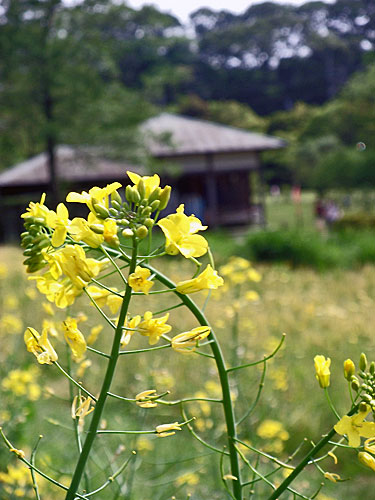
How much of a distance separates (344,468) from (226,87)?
135 ft

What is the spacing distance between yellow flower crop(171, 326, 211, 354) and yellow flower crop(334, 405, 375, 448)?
22 centimetres

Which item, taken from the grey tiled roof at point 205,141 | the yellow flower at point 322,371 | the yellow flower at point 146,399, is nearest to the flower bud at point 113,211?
the yellow flower at point 146,399

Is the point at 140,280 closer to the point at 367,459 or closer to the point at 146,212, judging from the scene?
the point at 146,212

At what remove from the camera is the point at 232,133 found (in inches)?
768

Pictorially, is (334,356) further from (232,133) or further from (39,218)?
(232,133)

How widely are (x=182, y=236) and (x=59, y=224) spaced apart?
0.18 metres

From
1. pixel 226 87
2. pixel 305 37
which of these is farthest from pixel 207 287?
pixel 226 87

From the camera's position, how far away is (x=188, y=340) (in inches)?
32.1

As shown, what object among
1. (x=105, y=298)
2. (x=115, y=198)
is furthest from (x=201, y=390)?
(x=115, y=198)

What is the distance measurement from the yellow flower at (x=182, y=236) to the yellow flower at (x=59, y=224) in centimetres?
14

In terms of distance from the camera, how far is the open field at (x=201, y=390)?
2204mm

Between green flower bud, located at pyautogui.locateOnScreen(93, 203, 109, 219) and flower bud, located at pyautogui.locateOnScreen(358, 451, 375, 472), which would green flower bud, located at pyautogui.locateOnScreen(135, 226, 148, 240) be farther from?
flower bud, located at pyautogui.locateOnScreen(358, 451, 375, 472)

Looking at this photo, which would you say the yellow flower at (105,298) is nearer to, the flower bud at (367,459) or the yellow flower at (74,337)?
the yellow flower at (74,337)

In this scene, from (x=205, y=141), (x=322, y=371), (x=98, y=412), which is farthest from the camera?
→ (x=205, y=141)
